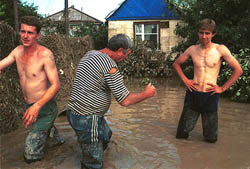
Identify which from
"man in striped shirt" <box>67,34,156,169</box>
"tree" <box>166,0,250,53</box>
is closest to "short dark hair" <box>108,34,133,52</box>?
"man in striped shirt" <box>67,34,156,169</box>

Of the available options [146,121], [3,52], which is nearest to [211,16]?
[146,121]

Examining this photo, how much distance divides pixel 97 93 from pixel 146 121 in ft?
9.71

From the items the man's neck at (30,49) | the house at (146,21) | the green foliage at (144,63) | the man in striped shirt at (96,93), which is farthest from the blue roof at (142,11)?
the man in striped shirt at (96,93)

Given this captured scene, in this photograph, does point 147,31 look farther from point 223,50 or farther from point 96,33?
point 223,50

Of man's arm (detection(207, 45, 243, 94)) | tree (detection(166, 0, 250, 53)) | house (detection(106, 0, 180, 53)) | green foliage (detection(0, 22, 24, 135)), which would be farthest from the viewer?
house (detection(106, 0, 180, 53))

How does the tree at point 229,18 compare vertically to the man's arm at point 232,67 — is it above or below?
above

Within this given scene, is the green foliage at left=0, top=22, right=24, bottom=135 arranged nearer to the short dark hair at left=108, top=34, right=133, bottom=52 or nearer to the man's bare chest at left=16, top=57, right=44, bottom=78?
the man's bare chest at left=16, top=57, right=44, bottom=78

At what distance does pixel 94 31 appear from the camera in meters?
21.0

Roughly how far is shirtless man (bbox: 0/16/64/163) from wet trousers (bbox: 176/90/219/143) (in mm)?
2177

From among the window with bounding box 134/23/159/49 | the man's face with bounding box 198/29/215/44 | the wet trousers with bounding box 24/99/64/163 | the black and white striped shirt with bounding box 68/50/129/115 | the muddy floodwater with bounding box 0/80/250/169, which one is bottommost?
the muddy floodwater with bounding box 0/80/250/169

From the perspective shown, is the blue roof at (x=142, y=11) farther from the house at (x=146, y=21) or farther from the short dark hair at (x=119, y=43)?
the short dark hair at (x=119, y=43)

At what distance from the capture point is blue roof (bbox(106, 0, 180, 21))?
53.0 feet

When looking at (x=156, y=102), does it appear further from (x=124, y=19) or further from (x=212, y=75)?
(x=124, y=19)

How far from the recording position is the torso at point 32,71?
3.87 meters
